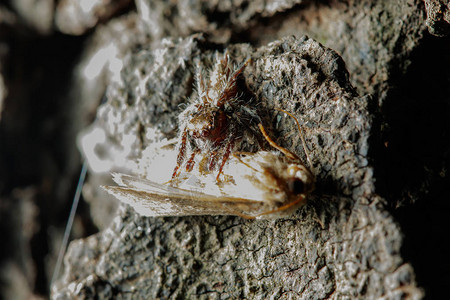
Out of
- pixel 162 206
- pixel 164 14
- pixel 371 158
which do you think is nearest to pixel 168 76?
pixel 164 14

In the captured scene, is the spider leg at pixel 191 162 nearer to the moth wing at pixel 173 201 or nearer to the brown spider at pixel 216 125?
the brown spider at pixel 216 125

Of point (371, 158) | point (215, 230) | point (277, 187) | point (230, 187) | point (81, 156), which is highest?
point (371, 158)

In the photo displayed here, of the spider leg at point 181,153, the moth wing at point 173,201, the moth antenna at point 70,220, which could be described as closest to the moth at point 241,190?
the moth wing at point 173,201

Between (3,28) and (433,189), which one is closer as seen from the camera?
(433,189)

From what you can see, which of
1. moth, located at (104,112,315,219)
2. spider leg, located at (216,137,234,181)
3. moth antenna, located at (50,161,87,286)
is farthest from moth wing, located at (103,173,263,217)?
moth antenna, located at (50,161,87,286)

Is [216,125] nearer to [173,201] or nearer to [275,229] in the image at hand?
[173,201]

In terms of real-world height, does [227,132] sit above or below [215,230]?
above

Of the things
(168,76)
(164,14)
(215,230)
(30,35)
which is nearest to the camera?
(215,230)

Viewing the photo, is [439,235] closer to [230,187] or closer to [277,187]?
[277,187]
